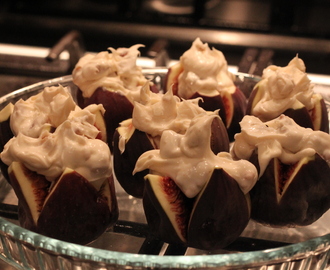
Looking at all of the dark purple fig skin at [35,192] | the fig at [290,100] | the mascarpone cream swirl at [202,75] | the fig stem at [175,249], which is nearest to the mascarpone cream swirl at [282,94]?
the fig at [290,100]

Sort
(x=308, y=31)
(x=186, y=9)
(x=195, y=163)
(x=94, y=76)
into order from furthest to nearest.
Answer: (x=186, y=9) → (x=308, y=31) → (x=94, y=76) → (x=195, y=163)

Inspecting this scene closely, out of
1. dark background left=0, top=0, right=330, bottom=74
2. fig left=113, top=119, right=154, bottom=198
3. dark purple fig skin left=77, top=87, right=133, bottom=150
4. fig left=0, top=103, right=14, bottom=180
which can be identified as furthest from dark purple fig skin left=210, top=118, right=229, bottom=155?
dark background left=0, top=0, right=330, bottom=74

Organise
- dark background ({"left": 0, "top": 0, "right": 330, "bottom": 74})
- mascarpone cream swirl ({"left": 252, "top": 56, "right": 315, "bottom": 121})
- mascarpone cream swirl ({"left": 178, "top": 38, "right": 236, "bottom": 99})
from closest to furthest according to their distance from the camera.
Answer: mascarpone cream swirl ({"left": 252, "top": 56, "right": 315, "bottom": 121}), mascarpone cream swirl ({"left": 178, "top": 38, "right": 236, "bottom": 99}), dark background ({"left": 0, "top": 0, "right": 330, "bottom": 74})

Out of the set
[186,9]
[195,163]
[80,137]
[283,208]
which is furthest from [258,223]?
[186,9]

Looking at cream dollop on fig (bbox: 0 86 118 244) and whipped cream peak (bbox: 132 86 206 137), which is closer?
cream dollop on fig (bbox: 0 86 118 244)

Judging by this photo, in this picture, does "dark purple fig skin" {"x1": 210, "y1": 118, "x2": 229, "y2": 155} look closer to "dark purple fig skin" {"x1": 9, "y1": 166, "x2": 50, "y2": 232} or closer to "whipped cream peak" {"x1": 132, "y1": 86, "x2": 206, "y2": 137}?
"whipped cream peak" {"x1": 132, "y1": 86, "x2": 206, "y2": 137}

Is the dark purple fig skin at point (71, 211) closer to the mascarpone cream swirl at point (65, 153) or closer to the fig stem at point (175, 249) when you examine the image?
the mascarpone cream swirl at point (65, 153)

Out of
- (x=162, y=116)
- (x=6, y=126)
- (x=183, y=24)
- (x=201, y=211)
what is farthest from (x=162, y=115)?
(x=183, y=24)

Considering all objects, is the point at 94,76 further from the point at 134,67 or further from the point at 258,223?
the point at 258,223
